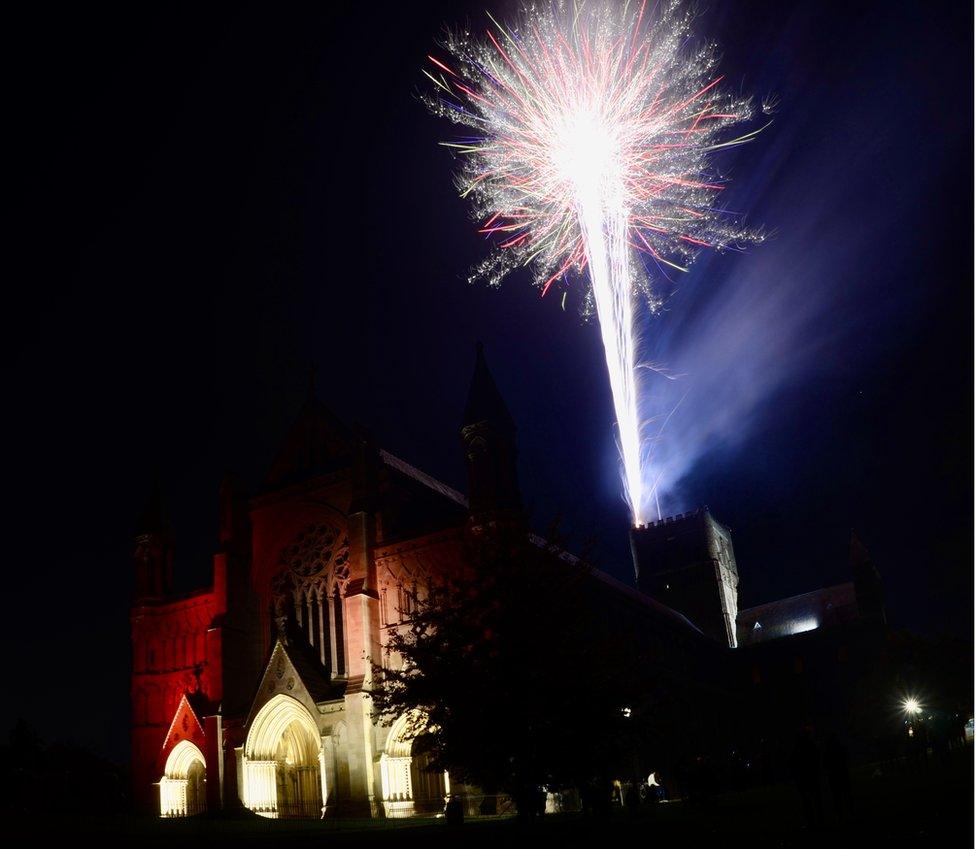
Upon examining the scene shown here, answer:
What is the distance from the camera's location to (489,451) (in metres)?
38.1

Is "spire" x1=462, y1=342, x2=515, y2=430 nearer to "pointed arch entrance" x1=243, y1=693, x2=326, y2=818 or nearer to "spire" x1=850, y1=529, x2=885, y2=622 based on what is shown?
"pointed arch entrance" x1=243, y1=693, x2=326, y2=818

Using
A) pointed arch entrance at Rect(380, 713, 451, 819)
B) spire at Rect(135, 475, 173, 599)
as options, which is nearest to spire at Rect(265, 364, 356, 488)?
spire at Rect(135, 475, 173, 599)

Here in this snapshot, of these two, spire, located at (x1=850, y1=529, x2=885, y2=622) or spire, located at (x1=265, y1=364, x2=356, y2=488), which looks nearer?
spire, located at (x1=265, y1=364, x2=356, y2=488)

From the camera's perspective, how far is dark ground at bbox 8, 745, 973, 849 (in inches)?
490

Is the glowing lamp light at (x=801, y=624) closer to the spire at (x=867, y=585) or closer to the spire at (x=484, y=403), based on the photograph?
the spire at (x=867, y=585)

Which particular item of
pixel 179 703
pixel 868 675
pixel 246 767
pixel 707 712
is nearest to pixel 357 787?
pixel 246 767

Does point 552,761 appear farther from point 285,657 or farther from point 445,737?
point 285,657

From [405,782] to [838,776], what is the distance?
22.9 metres

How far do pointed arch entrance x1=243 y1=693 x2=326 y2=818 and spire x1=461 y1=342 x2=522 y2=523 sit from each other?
11.0m

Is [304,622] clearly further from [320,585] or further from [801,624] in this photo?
[801,624]

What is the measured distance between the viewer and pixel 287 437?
45281 mm

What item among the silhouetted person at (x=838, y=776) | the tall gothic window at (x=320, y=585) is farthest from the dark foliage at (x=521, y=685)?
the tall gothic window at (x=320, y=585)

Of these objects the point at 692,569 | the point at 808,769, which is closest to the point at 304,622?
the point at 808,769

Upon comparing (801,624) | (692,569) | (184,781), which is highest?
(692,569)
